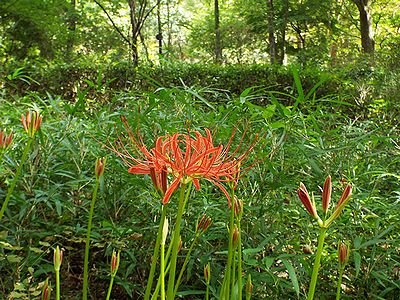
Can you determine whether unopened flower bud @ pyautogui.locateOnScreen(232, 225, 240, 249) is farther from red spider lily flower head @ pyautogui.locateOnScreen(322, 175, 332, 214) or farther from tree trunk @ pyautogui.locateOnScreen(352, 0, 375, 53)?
tree trunk @ pyautogui.locateOnScreen(352, 0, 375, 53)

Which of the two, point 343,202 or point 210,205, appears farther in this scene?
point 210,205

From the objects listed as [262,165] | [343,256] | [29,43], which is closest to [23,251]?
[262,165]

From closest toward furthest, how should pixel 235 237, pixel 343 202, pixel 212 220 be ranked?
pixel 343 202, pixel 235 237, pixel 212 220

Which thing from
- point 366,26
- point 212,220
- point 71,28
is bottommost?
point 212,220

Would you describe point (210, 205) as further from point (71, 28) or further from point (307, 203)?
point (71, 28)

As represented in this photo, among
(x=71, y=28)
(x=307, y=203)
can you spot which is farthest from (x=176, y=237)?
(x=71, y=28)

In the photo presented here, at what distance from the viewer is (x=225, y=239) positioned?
1.37 metres

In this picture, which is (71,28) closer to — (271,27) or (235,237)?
(271,27)

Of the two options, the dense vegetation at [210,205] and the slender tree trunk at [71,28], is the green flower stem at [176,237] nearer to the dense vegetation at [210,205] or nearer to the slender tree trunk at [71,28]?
the dense vegetation at [210,205]

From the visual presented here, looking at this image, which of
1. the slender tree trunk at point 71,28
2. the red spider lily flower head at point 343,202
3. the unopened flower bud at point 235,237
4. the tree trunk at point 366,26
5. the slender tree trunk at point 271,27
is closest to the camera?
the red spider lily flower head at point 343,202

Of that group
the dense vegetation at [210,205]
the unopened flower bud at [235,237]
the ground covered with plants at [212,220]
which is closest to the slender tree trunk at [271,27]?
the dense vegetation at [210,205]

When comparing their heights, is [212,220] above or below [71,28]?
below

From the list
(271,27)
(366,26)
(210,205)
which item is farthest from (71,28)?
(210,205)

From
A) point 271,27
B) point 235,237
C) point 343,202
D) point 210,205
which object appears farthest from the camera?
point 271,27
